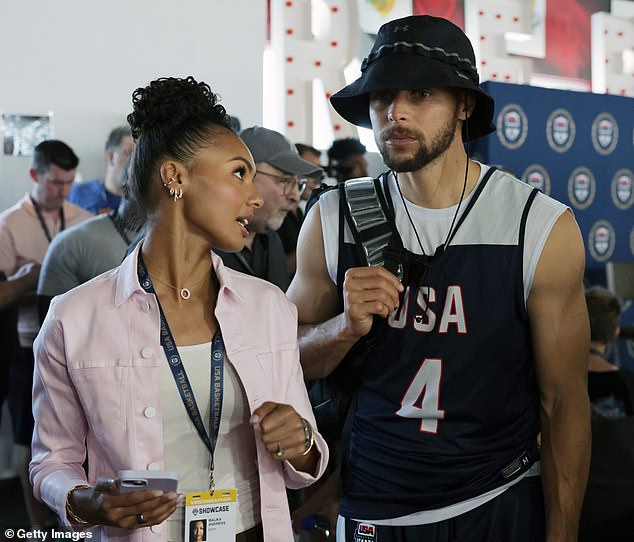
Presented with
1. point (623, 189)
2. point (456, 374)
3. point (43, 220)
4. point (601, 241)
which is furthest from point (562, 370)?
point (623, 189)

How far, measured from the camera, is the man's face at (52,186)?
4758mm

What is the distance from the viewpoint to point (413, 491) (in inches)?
73.9

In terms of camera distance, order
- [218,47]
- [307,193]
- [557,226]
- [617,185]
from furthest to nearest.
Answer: [617,185]
[218,47]
[307,193]
[557,226]

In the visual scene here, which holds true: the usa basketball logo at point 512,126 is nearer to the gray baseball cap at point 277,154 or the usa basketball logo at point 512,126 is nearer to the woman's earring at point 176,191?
the gray baseball cap at point 277,154

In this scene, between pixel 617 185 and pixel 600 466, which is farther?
pixel 617 185

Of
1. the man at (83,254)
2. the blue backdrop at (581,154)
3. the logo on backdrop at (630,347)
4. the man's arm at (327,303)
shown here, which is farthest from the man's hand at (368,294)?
the logo on backdrop at (630,347)

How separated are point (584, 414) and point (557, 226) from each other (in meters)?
0.46

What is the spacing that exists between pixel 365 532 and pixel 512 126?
5.10 metres

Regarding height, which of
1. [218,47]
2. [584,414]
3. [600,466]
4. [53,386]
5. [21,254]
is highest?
[218,47]

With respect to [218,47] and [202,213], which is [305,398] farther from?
[218,47]

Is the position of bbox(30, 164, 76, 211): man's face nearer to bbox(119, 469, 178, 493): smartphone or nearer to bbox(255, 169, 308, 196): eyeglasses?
bbox(255, 169, 308, 196): eyeglasses

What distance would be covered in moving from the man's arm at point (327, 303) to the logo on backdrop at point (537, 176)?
4.84m

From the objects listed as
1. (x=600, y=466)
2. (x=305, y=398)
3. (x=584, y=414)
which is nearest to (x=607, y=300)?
(x=600, y=466)

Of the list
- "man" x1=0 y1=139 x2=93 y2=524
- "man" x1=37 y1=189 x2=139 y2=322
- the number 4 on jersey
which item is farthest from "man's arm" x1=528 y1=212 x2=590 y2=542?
"man" x1=0 y1=139 x2=93 y2=524
